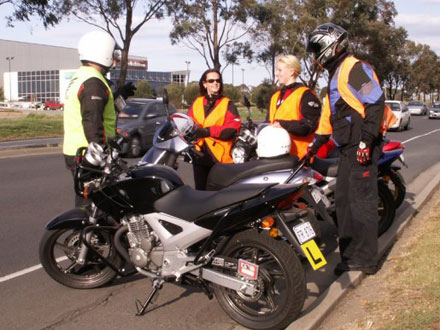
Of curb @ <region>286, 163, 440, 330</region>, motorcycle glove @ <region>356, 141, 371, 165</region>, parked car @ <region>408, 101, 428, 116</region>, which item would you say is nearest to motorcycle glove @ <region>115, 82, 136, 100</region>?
motorcycle glove @ <region>356, 141, 371, 165</region>

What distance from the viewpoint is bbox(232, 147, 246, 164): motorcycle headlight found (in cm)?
534

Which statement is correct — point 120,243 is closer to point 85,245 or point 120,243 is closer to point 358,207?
point 85,245

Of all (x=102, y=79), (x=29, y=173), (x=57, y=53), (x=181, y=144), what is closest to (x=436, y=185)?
(x=181, y=144)

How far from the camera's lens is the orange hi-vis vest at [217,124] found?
18.2 ft

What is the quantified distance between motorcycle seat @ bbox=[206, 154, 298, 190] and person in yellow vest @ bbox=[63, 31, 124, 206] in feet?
3.21

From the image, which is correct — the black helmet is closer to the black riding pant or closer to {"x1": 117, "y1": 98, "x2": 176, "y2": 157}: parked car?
the black riding pant

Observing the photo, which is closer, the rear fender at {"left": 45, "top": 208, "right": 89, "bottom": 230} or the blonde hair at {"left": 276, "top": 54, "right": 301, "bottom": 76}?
the rear fender at {"left": 45, "top": 208, "right": 89, "bottom": 230}

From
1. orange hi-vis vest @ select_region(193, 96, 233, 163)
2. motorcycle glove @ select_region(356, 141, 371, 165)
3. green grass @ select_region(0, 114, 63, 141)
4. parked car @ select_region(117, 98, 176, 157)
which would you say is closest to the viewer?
motorcycle glove @ select_region(356, 141, 371, 165)

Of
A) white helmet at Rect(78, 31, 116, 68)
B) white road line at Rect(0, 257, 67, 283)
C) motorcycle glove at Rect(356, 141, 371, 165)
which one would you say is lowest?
white road line at Rect(0, 257, 67, 283)

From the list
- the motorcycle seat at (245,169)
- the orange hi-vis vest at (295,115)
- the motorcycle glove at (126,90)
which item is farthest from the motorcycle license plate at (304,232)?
the motorcycle glove at (126,90)

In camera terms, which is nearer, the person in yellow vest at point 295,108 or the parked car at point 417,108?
the person in yellow vest at point 295,108

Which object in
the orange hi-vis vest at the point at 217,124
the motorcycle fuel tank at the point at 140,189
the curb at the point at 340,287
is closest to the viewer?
the curb at the point at 340,287

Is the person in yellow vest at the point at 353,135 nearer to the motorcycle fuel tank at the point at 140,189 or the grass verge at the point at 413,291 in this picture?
the grass verge at the point at 413,291

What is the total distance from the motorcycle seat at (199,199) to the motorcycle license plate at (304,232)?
0.34 meters
